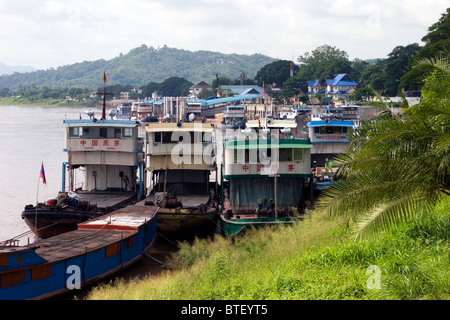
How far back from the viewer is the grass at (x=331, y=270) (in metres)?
10.7

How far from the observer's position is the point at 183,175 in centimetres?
2773

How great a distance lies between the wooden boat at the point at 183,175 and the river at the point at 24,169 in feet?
18.4

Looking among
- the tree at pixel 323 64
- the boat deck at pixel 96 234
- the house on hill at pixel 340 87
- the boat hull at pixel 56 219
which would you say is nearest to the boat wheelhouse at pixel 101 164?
the boat hull at pixel 56 219

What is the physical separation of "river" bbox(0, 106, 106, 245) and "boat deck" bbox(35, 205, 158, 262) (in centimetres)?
522

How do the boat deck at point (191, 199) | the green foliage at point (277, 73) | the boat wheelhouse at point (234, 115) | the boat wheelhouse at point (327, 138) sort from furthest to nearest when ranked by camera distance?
the green foliage at point (277, 73) < the boat wheelhouse at point (234, 115) < the boat wheelhouse at point (327, 138) < the boat deck at point (191, 199)

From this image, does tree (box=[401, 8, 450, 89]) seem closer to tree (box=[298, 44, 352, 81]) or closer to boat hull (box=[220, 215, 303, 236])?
boat hull (box=[220, 215, 303, 236])

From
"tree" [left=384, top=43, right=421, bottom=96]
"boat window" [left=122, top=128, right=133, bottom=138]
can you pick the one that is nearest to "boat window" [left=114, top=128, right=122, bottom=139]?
"boat window" [left=122, top=128, right=133, bottom=138]

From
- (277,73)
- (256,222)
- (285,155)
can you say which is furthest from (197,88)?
(256,222)

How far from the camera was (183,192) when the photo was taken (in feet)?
89.5

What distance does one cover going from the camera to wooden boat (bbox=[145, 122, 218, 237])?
75.9ft

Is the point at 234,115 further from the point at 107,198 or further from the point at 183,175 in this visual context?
the point at 107,198

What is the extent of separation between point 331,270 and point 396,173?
8.22 feet

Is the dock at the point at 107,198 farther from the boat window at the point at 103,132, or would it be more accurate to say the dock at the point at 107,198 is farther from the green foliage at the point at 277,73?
the green foliage at the point at 277,73
